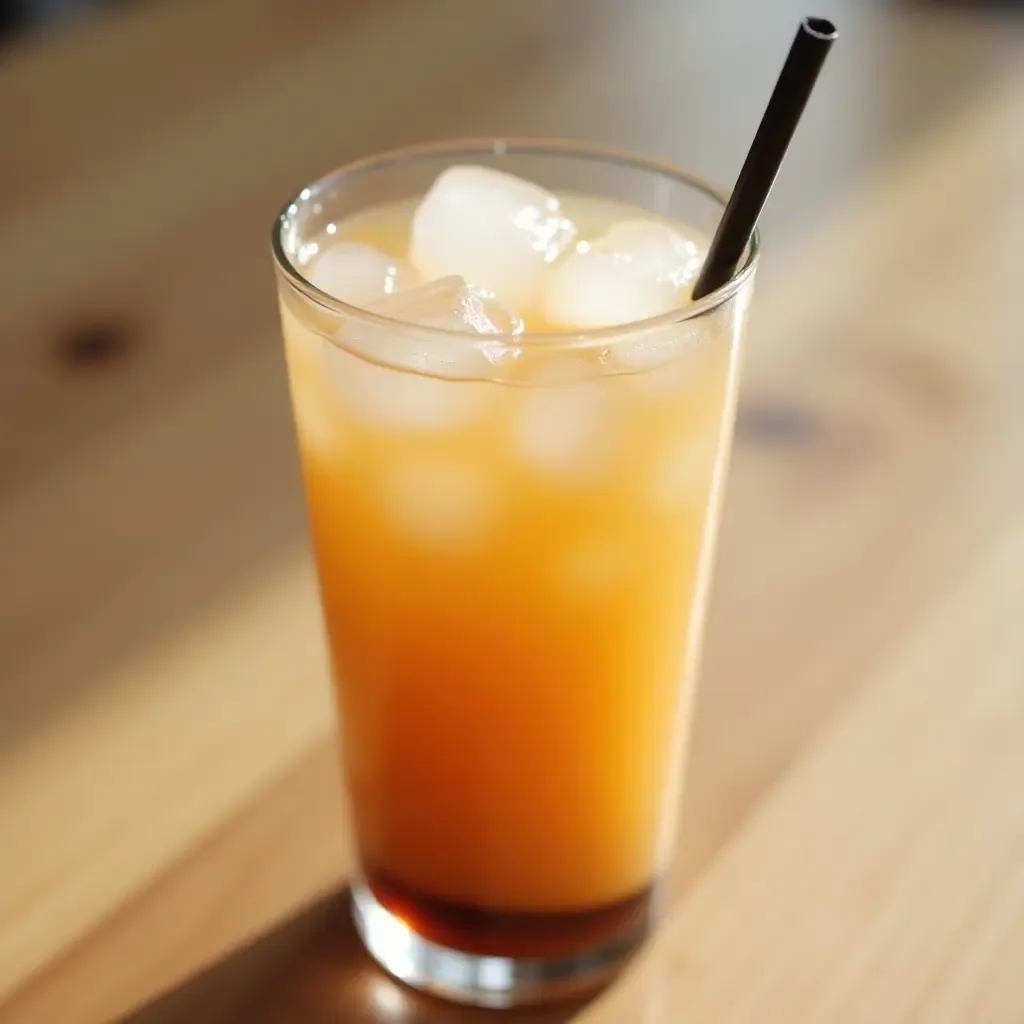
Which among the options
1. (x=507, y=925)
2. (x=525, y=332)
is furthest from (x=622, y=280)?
(x=507, y=925)

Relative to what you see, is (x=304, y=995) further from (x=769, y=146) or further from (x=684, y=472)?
(x=769, y=146)

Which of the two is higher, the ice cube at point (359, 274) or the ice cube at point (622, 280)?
the ice cube at point (359, 274)

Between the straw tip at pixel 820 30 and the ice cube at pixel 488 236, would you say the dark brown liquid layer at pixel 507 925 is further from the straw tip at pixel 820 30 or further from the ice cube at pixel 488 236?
the straw tip at pixel 820 30

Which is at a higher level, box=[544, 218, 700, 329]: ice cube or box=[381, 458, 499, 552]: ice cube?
box=[544, 218, 700, 329]: ice cube

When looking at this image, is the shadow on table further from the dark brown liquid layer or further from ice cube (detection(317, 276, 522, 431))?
ice cube (detection(317, 276, 522, 431))

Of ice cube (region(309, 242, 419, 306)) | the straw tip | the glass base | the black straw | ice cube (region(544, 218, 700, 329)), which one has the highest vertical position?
the straw tip

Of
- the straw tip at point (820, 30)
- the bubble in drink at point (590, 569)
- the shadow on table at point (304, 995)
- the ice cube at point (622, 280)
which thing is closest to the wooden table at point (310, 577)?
the shadow on table at point (304, 995)

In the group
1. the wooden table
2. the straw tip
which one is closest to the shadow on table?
the wooden table
